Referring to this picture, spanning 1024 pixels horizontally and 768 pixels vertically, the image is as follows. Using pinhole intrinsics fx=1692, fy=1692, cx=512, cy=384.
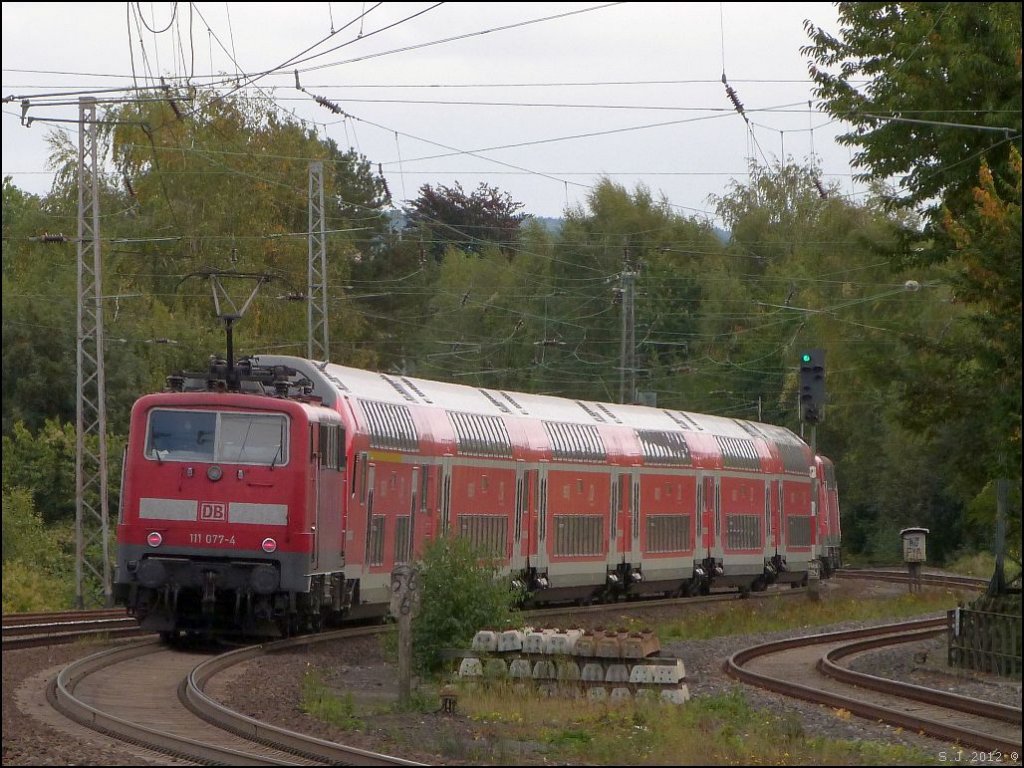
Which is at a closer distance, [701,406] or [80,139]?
[80,139]

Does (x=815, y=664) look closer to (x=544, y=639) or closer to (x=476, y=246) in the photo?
(x=544, y=639)

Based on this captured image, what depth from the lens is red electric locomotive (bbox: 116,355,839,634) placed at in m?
20.1

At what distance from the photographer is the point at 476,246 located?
82750 mm

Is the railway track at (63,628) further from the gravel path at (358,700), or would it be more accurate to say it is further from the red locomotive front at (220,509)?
the red locomotive front at (220,509)

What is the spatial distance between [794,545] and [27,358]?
2180 cm

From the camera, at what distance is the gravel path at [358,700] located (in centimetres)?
1244

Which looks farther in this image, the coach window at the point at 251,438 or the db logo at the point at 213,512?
the coach window at the point at 251,438

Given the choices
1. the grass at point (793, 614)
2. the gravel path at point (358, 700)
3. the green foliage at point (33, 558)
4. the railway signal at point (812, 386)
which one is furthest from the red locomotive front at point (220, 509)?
the railway signal at point (812, 386)

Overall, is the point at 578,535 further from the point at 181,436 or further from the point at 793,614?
the point at 181,436

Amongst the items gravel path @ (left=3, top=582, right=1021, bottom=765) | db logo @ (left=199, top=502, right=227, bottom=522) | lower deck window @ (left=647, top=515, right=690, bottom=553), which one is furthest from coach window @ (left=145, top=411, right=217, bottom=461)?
lower deck window @ (left=647, top=515, right=690, bottom=553)

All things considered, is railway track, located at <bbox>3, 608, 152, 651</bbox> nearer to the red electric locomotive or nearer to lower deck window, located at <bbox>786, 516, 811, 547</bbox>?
the red electric locomotive

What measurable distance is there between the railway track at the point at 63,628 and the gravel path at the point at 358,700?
627mm

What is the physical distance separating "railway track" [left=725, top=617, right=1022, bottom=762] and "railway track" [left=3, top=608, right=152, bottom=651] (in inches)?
319

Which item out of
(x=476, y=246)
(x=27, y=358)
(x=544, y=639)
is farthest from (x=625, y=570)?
(x=476, y=246)
